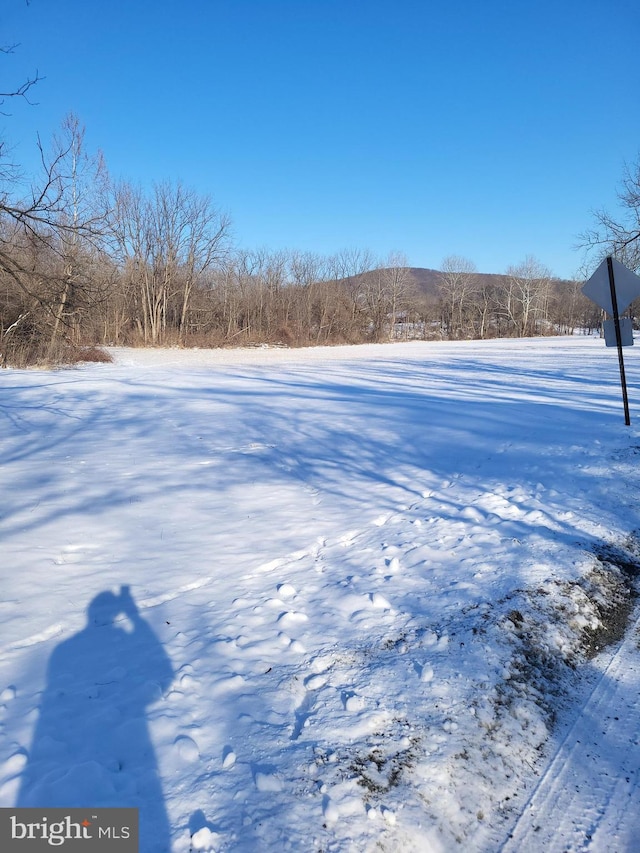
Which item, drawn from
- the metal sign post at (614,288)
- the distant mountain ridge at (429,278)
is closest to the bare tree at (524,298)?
the distant mountain ridge at (429,278)

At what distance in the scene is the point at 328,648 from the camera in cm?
324

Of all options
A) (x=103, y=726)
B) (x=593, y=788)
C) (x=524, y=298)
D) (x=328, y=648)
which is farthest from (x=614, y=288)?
(x=524, y=298)

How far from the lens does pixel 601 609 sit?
12.4 feet

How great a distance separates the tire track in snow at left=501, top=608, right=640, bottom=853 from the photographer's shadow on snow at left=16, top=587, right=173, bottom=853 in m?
1.58

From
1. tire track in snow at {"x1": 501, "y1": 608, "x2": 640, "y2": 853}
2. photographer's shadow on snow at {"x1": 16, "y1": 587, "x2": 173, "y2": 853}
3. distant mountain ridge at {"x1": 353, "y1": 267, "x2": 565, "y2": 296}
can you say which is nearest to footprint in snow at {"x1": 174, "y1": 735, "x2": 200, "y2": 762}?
photographer's shadow on snow at {"x1": 16, "y1": 587, "x2": 173, "y2": 853}

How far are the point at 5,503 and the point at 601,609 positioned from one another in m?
5.94

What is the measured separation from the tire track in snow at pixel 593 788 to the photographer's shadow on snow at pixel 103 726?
1576mm

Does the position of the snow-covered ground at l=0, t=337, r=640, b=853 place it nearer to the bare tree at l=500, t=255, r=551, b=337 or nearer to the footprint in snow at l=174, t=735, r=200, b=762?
the footprint in snow at l=174, t=735, r=200, b=762

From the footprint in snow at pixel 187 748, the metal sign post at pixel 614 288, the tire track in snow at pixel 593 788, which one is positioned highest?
the metal sign post at pixel 614 288

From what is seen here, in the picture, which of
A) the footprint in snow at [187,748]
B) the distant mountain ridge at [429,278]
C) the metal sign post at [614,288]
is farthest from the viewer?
the distant mountain ridge at [429,278]

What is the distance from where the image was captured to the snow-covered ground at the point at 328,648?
2.20m

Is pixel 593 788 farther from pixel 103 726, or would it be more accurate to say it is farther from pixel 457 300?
pixel 457 300

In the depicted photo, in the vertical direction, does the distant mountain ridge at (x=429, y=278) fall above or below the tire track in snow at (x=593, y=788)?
above

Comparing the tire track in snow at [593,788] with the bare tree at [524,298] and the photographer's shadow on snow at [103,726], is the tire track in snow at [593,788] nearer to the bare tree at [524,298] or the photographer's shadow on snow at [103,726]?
the photographer's shadow on snow at [103,726]
